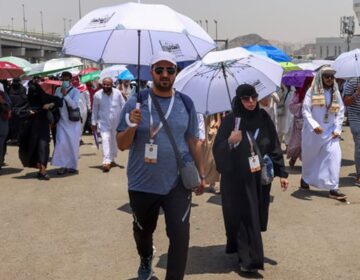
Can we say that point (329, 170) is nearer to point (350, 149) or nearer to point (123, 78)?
point (350, 149)

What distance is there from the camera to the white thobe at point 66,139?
9.48m

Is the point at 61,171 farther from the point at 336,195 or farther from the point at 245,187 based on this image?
the point at 245,187

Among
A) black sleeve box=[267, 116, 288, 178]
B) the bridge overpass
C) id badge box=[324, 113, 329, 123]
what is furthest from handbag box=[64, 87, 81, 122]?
the bridge overpass

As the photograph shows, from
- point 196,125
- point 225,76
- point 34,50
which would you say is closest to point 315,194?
point 225,76

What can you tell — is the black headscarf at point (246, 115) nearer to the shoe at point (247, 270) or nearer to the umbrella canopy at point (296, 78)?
the shoe at point (247, 270)

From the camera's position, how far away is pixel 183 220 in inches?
157

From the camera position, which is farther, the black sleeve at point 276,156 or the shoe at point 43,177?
the shoe at point 43,177

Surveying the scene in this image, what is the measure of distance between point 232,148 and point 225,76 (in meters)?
1.34

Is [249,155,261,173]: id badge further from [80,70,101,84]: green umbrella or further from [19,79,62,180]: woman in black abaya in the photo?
[80,70,101,84]: green umbrella

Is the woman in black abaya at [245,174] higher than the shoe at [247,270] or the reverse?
higher

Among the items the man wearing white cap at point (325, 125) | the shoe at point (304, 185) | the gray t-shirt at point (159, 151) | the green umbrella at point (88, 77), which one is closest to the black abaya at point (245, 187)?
the gray t-shirt at point (159, 151)

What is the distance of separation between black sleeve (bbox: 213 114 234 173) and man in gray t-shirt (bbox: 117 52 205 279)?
0.73m

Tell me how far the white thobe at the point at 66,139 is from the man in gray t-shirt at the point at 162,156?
18.4ft

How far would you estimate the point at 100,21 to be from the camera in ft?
15.6
